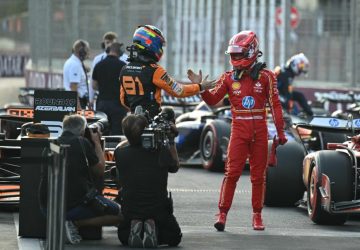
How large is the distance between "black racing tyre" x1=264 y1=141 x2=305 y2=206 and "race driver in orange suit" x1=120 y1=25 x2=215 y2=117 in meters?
1.79

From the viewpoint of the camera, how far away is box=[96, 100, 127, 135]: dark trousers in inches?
636

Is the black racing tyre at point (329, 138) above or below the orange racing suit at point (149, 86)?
below

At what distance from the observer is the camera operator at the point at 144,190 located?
10.2 meters

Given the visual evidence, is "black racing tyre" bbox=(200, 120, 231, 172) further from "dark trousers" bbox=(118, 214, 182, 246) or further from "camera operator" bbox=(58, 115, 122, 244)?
"dark trousers" bbox=(118, 214, 182, 246)

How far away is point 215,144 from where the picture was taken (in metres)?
18.1

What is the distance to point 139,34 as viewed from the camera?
11.8m

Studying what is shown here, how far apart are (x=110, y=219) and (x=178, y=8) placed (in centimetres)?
1736

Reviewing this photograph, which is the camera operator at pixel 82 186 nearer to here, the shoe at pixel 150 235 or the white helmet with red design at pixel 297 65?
the shoe at pixel 150 235

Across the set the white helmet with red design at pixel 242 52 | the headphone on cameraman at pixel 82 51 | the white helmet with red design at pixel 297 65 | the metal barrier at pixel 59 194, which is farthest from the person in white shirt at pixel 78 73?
the metal barrier at pixel 59 194

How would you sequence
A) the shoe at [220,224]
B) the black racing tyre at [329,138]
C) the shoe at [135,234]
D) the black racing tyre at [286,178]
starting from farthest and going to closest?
the black racing tyre at [329,138] → the black racing tyre at [286,178] → the shoe at [220,224] → the shoe at [135,234]

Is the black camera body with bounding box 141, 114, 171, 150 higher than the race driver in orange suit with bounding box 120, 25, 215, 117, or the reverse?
the race driver in orange suit with bounding box 120, 25, 215, 117

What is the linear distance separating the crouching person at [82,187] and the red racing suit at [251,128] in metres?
1.48

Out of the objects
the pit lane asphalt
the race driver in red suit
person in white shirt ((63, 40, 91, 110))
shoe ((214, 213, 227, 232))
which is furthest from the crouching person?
person in white shirt ((63, 40, 91, 110))

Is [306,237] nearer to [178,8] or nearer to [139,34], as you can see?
[139,34]
